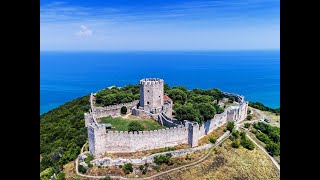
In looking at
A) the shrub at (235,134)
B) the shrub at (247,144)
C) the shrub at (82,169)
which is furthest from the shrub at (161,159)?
the shrub at (235,134)

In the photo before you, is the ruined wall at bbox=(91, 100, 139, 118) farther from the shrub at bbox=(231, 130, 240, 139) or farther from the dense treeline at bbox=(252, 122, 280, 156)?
the dense treeline at bbox=(252, 122, 280, 156)

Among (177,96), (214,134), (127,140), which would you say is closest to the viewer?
(127,140)

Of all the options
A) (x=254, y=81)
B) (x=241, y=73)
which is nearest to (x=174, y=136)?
(x=254, y=81)

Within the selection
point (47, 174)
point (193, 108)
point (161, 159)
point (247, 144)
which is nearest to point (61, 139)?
point (47, 174)

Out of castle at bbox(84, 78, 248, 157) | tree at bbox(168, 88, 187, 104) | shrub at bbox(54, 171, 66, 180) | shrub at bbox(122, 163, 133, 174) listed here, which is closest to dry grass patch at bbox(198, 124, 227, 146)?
castle at bbox(84, 78, 248, 157)

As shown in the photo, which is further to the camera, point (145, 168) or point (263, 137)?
point (263, 137)

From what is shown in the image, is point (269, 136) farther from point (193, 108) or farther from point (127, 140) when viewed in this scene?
point (127, 140)

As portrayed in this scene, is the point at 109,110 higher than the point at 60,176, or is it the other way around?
the point at 109,110

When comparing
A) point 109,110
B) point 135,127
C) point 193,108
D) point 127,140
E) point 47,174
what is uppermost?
point 193,108
